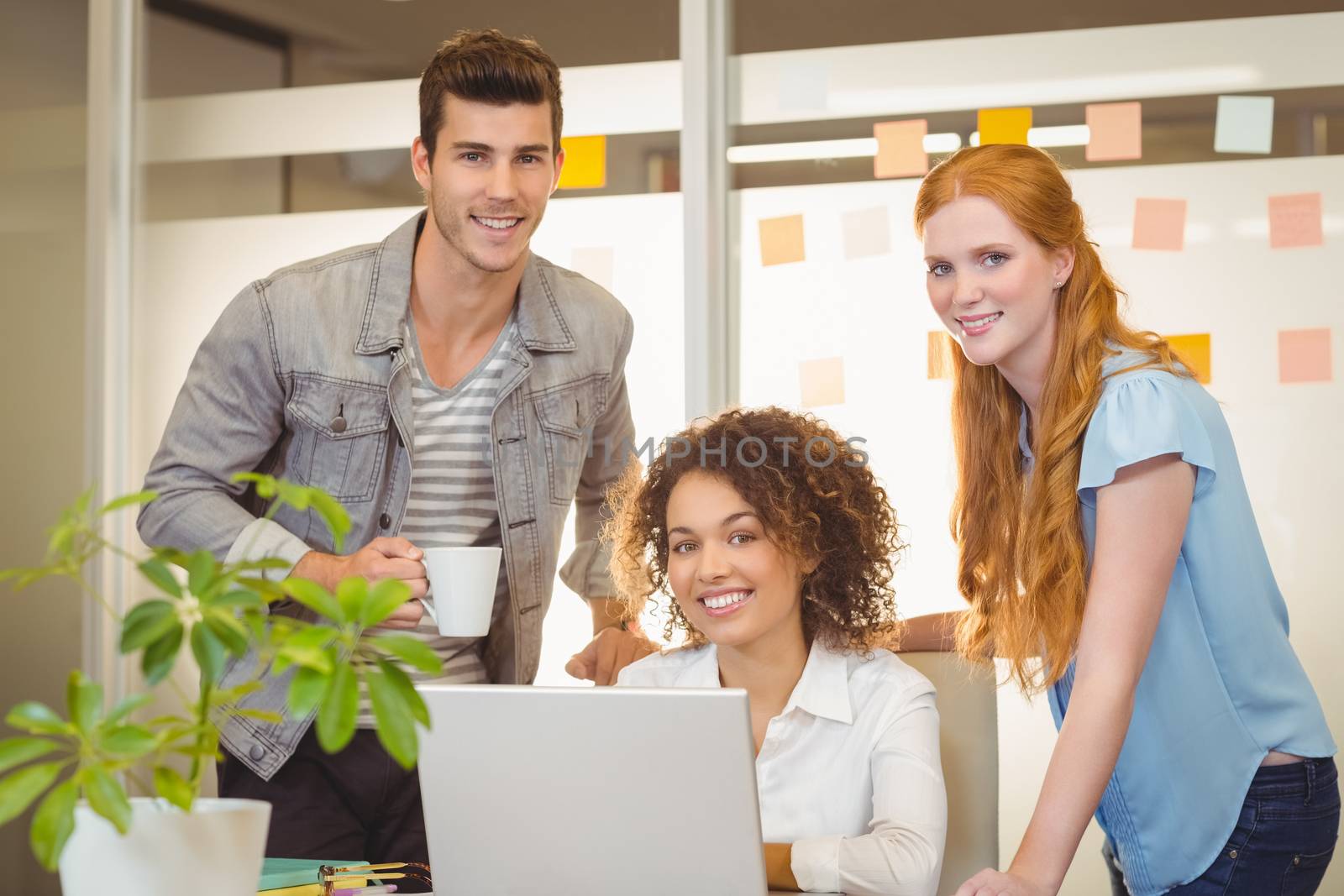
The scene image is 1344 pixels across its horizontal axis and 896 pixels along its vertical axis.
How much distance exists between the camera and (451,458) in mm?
2076

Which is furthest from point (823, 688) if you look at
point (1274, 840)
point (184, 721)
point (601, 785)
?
point (184, 721)

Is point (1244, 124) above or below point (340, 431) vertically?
above

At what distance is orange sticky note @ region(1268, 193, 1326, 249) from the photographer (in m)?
2.49

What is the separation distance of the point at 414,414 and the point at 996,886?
1.22 meters

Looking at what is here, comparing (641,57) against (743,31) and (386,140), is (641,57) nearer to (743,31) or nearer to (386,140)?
(743,31)

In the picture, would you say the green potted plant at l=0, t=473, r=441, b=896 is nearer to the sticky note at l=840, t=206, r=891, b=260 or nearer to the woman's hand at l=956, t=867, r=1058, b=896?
the woman's hand at l=956, t=867, r=1058, b=896

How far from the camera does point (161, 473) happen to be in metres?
1.99

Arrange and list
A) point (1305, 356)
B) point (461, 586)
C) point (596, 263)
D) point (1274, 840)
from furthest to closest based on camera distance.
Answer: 1. point (596, 263)
2. point (1305, 356)
3. point (461, 586)
4. point (1274, 840)

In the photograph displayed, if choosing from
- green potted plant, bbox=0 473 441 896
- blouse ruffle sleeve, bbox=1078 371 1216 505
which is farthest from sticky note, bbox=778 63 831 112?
green potted plant, bbox=0 473 441 896

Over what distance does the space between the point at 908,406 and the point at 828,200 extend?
0.45 m

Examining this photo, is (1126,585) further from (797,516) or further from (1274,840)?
(797,516)

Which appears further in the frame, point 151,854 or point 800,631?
point 800,631

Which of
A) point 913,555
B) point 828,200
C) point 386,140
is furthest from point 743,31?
point 913,555

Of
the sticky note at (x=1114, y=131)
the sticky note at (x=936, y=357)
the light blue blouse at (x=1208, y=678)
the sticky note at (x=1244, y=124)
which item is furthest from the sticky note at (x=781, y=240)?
the light blue blouse at (x=1208, y=678)
